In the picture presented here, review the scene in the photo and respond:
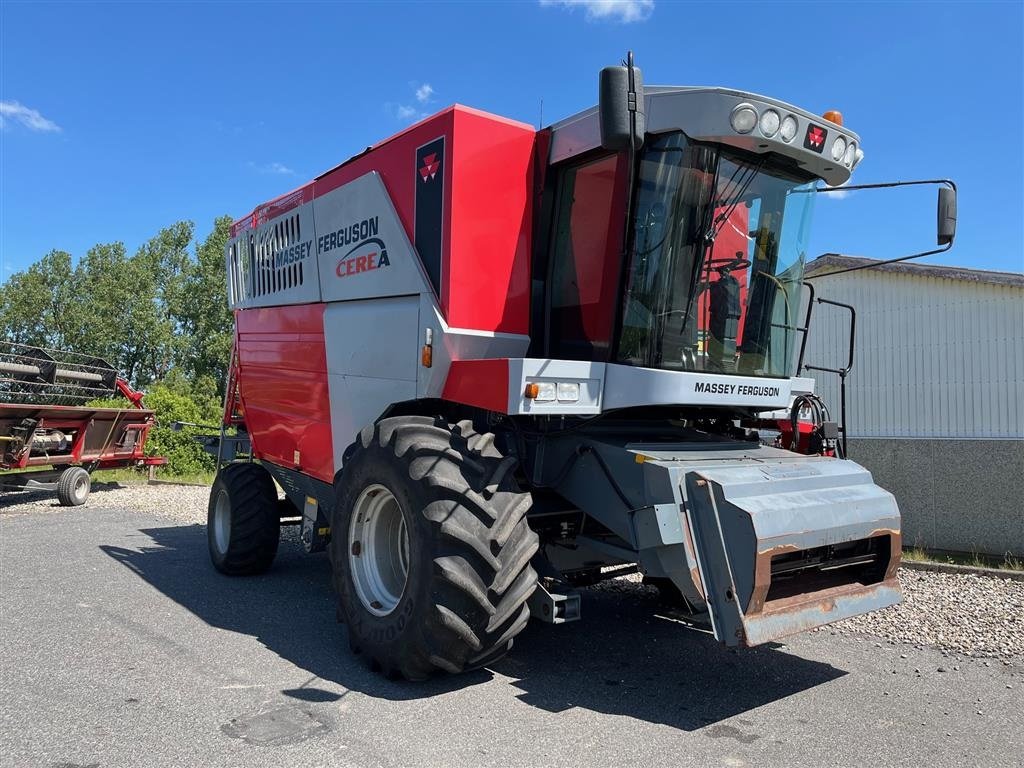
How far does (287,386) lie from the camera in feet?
21.9

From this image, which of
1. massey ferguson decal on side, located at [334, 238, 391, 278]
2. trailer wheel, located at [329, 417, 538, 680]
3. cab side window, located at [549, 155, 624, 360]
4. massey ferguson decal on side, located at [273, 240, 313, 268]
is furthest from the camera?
massey ferguson decal on side, located at [273, 240, 313, 268]

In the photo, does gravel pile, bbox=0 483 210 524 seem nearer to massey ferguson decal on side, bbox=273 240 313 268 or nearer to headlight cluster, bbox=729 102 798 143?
massey ferguson decal on side, bbox=273 240 313 268

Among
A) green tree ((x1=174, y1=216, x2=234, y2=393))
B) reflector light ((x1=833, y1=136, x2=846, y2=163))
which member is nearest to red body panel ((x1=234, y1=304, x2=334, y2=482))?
reflector light ((x1=833, y1=136, x2=846, y2=163))

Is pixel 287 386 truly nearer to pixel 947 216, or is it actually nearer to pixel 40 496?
pixel 947 216

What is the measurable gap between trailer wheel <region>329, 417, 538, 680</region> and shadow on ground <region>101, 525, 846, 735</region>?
31 cm

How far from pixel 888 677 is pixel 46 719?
15.1 ft

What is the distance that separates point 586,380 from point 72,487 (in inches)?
444

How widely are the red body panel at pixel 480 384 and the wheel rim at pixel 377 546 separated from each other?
778 mm

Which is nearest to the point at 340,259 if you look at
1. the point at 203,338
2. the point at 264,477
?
the point at 264,477

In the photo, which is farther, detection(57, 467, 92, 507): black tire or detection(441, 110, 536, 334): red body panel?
detection(57, 467, 92, 507): black tire

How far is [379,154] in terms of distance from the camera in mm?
5461

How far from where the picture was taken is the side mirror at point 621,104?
3711 millimetres

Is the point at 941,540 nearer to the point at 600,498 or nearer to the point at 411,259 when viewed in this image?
the point at 600,498

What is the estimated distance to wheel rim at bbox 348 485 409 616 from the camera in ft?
15.3
